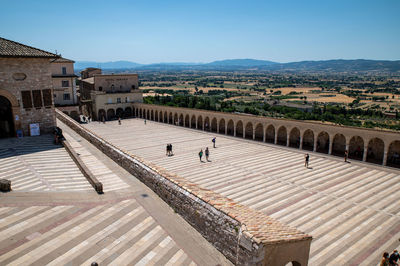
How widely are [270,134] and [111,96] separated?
31328 millimetres

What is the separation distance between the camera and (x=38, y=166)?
1195 cm

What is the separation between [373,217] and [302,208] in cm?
334

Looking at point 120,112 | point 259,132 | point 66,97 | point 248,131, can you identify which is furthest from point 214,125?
point 66,97

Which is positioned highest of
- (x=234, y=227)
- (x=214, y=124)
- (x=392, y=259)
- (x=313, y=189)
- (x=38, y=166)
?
(x=234, y=227)

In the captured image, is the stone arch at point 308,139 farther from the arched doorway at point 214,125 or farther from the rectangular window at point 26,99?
the rectangular window at point 26,99

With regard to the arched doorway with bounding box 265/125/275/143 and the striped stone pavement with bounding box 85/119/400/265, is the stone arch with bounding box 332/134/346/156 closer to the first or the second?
the striped stone pavement with bounding box 85/119/400/265

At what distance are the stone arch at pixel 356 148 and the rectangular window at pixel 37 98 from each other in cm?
2575

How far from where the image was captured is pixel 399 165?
23.3 meters

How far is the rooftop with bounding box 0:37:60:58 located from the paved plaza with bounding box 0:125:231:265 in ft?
25.9

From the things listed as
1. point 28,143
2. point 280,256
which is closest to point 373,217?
point 280,256

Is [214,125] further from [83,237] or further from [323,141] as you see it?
[83,237]

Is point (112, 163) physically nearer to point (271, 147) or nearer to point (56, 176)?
point (56, 176)

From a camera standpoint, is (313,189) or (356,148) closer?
(313,189)

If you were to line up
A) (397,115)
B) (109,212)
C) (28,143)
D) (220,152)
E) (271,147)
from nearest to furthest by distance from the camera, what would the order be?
1. (109,212)
2. (28,143)
3. (220,152)
4. (271,147)
5. (397,115)
